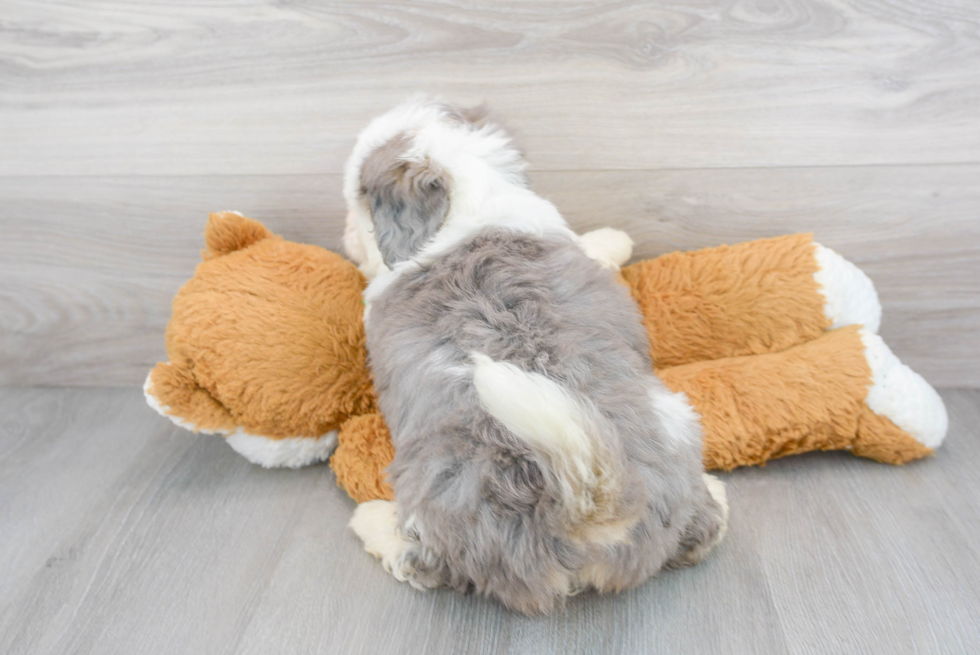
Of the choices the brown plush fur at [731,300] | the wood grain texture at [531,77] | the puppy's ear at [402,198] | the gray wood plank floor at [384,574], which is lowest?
the gray wood plank floor at [384,574]

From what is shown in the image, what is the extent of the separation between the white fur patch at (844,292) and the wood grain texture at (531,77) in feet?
0.68

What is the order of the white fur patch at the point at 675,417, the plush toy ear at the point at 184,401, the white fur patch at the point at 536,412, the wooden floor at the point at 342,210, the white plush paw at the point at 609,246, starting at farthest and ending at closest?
the white plush paw at the point at 609,246 < the plush toy ear at the point at 184,401 < the wooden floor at the point at 342,210 < the white fur patch at the point at 675,417 < the white fur patch at the point at 536,412

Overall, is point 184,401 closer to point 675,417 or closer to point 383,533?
point 383,533

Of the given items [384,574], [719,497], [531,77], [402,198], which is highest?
[531,77]

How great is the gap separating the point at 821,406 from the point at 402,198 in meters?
0.79

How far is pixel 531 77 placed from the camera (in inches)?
48.4

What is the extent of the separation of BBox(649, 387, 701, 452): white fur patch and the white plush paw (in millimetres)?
353

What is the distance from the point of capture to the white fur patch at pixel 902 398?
113 cm

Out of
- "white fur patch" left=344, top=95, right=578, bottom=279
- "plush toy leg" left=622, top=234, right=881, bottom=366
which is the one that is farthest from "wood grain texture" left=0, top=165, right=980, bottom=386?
"white fur patch" left=344, top=95, right=578, bottom=279

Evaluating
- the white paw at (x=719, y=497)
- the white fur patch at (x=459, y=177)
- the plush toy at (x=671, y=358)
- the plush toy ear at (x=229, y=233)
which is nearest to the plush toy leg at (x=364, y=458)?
the plush toy at (x=671, y=358)

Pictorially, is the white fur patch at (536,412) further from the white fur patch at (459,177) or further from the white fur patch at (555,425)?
the white fur patch at (459,177)

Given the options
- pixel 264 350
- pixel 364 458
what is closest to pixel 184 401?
pixel 264 350

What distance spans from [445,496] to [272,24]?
0.94 meters

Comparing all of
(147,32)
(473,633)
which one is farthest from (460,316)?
(147,32)
